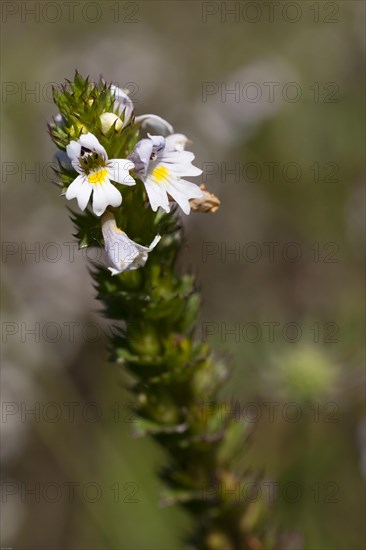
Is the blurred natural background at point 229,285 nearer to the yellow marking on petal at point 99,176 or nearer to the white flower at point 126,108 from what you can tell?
the white flower at point 126,108

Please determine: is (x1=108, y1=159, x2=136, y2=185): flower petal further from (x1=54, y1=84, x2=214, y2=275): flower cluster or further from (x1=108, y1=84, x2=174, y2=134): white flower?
(x1=108, y1=84, x2=174, y2=134): white flower

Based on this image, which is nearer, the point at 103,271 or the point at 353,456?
the point at 103,271

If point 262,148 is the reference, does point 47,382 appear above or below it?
below

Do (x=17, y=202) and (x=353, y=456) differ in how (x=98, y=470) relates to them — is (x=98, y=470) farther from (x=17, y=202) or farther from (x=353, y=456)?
(x=17, y=202)

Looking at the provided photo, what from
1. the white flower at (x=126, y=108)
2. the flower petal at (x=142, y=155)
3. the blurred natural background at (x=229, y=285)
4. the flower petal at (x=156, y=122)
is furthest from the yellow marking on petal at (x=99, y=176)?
the blurred natural background at (x=229, y=285)

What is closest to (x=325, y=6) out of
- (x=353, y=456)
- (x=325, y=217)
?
(x=325, y=217)

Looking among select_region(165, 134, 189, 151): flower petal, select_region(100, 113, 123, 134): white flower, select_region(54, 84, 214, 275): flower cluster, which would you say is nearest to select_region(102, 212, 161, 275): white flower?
select_region(54, 84, 214, 275): flower cluster

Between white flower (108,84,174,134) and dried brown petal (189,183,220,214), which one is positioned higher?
white flower (108,84,174,134)

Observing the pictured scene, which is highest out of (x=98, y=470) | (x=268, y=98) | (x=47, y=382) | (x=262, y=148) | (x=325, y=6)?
(x=325, y=6)
